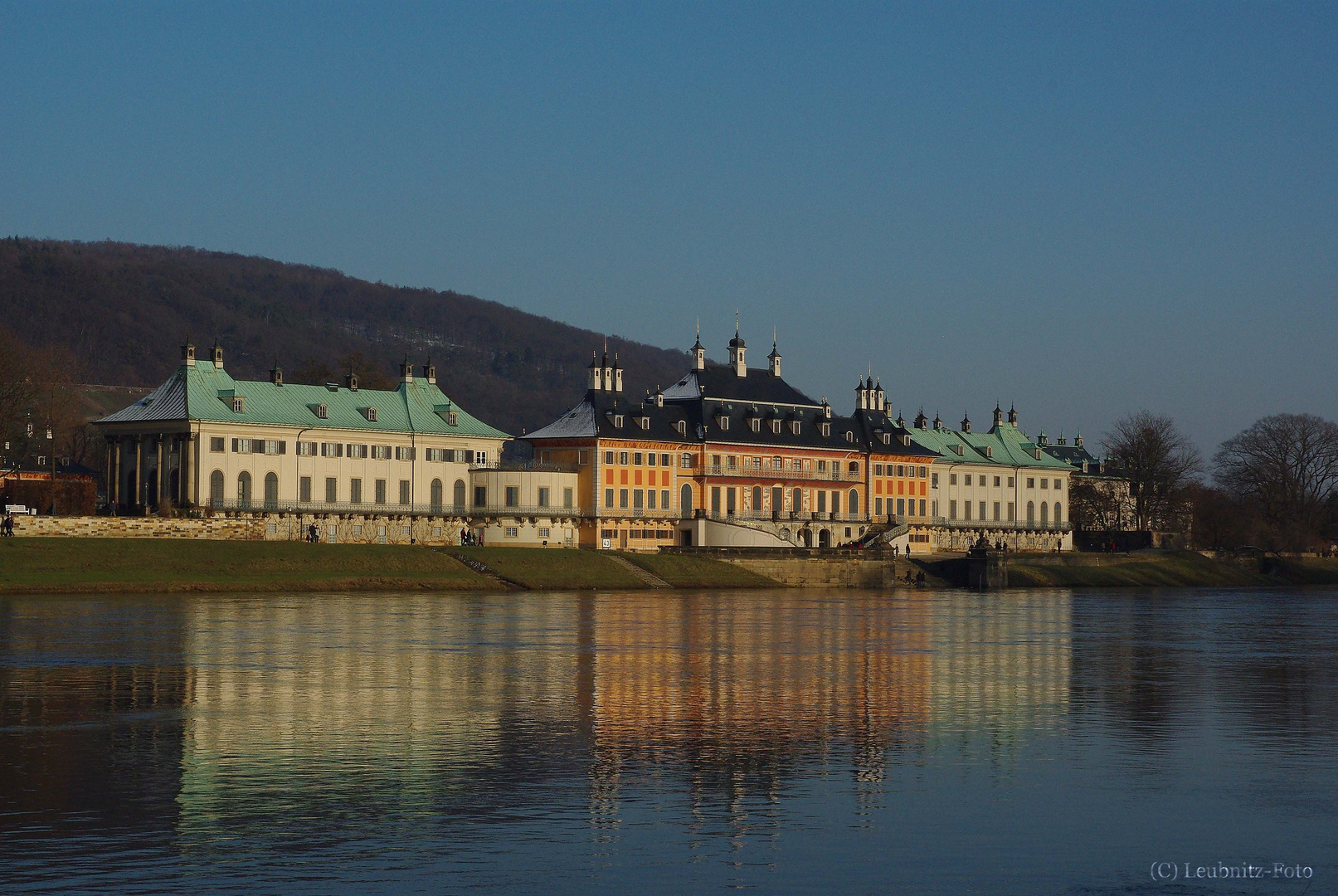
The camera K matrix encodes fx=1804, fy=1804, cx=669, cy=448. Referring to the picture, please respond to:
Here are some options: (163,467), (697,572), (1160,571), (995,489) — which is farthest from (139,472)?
(995,489)

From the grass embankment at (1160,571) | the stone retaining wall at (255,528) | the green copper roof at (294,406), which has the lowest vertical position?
the grass embankment at (1160,571)

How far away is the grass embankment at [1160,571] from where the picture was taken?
12650 centimetres

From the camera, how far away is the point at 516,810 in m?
20.6

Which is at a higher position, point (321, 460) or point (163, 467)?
point (321, 460)

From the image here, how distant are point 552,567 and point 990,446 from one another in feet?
250

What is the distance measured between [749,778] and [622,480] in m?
101

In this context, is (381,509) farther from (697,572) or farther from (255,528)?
(697,572)

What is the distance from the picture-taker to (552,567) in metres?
95.2

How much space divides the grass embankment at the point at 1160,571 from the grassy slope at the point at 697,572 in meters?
24.6

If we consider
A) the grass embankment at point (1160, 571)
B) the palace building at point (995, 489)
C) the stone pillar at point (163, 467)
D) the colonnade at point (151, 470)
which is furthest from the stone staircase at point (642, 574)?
the palace building at point (995, 489)

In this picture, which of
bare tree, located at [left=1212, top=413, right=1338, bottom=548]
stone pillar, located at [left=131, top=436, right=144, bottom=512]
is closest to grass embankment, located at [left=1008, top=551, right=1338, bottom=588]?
bare tree, located at [left=1212, top=413, right=1338, bottom=548]

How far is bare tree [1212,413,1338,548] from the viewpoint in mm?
162125

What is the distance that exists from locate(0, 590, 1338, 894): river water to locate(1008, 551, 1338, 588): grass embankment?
77.7 metres

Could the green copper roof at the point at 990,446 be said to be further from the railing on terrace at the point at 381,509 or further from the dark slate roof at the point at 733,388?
the railing on terrace at the point at 381,509
